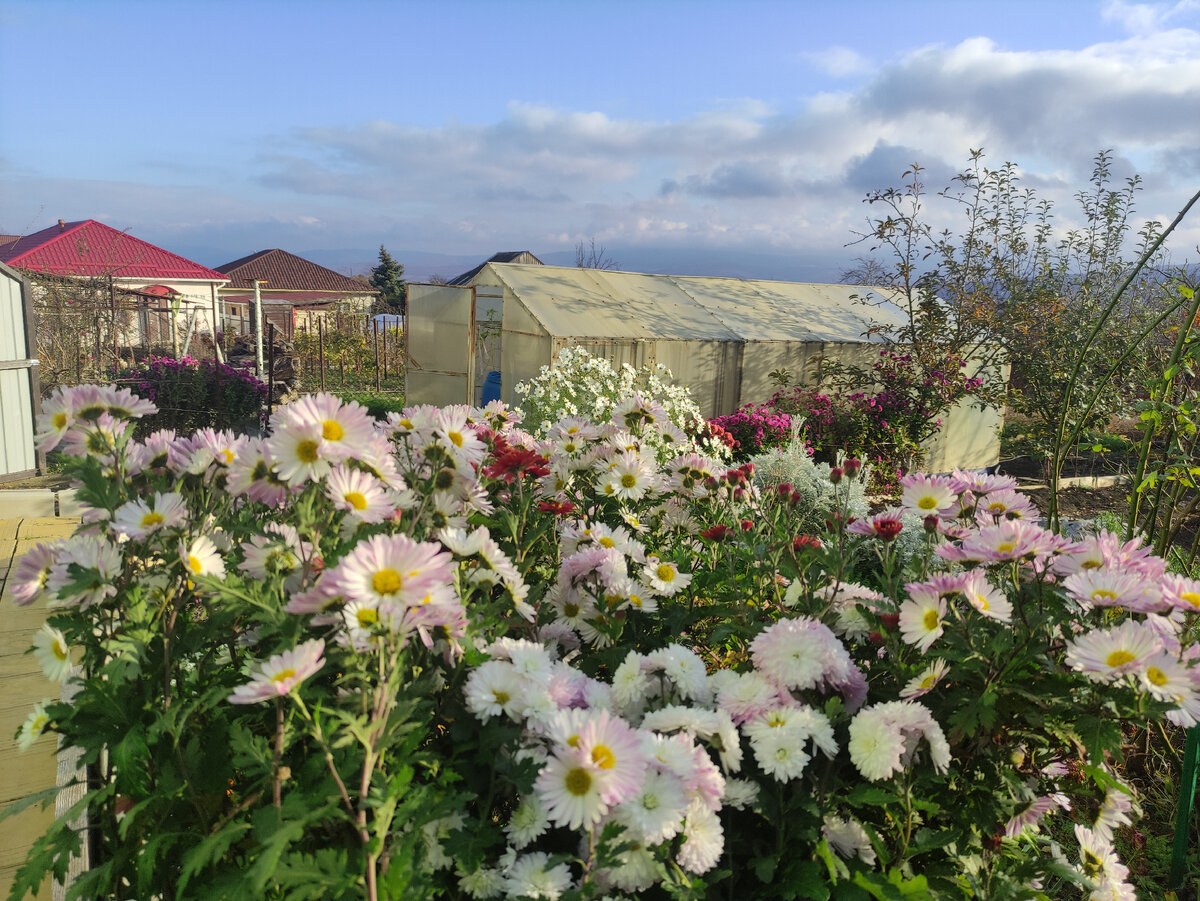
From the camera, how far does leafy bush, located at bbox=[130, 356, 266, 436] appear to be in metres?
8.61

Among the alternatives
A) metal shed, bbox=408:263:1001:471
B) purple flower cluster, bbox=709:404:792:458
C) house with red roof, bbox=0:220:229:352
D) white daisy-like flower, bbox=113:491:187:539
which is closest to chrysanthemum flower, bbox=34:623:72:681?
white daisy-like flower, bbox=113:491:187:539

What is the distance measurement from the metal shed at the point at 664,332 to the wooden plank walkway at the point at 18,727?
5086 millimetres

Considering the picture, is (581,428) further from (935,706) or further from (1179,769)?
(1179,769)

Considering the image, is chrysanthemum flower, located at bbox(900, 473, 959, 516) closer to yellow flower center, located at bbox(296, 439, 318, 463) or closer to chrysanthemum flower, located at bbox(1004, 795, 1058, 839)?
chrysanthemum flower, located at bbox(1004, 795, 1058, 839)

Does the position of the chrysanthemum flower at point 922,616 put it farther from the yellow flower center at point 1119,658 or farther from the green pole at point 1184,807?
the green pole at point 1184,807

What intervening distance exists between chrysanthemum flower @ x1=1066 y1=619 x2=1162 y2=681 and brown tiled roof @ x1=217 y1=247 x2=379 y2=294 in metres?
39.3

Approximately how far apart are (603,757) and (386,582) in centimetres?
34

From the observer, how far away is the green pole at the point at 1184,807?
6.23ft

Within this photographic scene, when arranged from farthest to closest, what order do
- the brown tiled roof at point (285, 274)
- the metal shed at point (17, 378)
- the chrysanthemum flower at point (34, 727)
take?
the brown tiled roof at point (285, 274)
the metal shed at point (17, 378)
the chrysanthemum flower at point (34, 727)

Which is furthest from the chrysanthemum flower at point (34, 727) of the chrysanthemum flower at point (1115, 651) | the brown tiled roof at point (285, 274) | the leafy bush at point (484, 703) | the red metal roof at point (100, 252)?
the brown tiled roof at point (285, 274)

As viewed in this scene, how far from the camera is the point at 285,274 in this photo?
130ft

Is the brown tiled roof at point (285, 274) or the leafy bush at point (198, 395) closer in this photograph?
the leafy bush at point (198, 395)

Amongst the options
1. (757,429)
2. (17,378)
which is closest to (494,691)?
(757,429)

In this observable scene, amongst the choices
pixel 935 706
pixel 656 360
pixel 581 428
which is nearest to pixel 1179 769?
pixel 935 706
